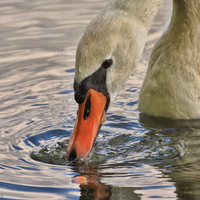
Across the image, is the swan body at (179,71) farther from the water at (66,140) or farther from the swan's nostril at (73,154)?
the swan's nostril at (73,154)

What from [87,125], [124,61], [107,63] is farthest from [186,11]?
[87,125]

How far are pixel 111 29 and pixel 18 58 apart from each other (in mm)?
4328

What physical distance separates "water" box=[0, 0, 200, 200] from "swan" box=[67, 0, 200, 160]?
314 millimetres

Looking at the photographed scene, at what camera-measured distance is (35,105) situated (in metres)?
7.45

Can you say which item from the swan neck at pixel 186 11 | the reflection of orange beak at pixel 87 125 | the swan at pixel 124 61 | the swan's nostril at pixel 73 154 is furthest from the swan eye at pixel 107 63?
the swan neck at pixel 186 11

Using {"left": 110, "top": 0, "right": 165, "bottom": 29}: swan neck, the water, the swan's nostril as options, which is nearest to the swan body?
the water

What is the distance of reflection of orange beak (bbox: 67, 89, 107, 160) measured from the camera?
5.38 m

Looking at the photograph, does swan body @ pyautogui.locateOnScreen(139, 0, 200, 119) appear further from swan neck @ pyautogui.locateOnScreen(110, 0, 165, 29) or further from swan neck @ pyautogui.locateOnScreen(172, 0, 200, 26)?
swan neck @ pyautogui.locateOnScreen(110, 0, 165, 29)

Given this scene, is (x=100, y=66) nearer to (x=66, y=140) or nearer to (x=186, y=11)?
(x=66, y=140)

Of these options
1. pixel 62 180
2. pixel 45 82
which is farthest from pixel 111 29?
pixel 45 82

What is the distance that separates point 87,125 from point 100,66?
680 millimetres

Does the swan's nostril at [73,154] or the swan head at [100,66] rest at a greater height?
the swan head at [100,66]

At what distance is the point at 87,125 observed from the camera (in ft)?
17.9

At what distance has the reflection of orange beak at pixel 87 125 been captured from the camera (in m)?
5.38
